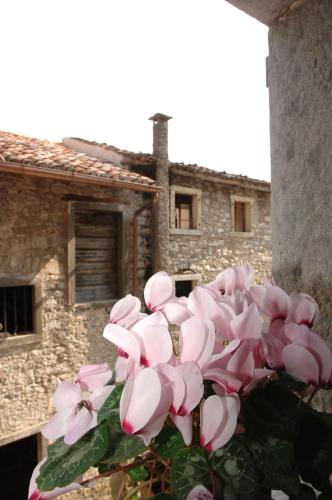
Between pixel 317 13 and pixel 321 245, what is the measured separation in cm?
51

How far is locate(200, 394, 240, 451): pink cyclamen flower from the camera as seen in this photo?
0.51 m

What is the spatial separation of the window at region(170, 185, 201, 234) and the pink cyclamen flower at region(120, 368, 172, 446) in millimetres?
7340

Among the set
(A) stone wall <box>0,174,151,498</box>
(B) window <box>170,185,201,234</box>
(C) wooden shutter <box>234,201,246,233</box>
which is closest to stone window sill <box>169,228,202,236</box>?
(B) window <box>170,185,201,234</box>

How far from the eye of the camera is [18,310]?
18.8 feet

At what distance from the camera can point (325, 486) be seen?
1.96 feet

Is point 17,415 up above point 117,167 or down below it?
below

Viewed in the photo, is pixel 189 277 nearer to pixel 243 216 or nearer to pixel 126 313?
pixel 243 216

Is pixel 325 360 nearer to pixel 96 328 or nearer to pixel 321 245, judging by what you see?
pixel 321 245

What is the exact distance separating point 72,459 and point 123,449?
74mm

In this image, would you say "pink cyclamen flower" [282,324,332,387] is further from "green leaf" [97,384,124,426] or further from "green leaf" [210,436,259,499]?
"green leaf" [97,384,124,426]

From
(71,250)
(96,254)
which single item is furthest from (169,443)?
(96,254)

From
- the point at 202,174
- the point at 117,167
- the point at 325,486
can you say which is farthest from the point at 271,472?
the point at 202,174

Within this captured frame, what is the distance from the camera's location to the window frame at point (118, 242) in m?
6.02

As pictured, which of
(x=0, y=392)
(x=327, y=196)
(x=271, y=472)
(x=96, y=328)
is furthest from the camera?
(x=96, y=328)
